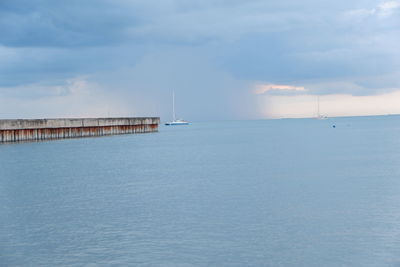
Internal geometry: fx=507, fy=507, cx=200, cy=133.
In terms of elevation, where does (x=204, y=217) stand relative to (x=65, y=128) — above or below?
below

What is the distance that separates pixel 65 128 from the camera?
67.5 metres

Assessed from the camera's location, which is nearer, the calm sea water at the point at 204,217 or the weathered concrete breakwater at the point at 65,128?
the calm sea water at the point at 204,217

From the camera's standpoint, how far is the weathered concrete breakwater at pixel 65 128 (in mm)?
56487

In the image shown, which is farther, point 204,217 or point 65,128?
point 65,128

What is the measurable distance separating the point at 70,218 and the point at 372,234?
894cm

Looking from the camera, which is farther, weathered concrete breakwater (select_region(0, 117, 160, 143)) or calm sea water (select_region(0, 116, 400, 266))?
weathered concrete breakwater (select_region(0, 117, 160, 143))

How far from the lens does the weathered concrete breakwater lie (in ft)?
185

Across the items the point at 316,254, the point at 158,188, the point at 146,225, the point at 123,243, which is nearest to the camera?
A: the point at 316,254

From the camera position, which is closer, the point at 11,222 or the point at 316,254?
the point at 316,254

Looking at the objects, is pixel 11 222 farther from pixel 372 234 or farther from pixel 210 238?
pixel 372 234

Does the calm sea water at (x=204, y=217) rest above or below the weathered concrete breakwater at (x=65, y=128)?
below

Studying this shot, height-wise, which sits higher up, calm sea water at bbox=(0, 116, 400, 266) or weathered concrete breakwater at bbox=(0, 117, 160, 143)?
weathered concrete breakwater at bbox=(0, 117, 160, 143)

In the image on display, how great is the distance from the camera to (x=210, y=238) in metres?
12.7

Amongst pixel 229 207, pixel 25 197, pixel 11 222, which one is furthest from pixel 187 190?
pixel 11 222
